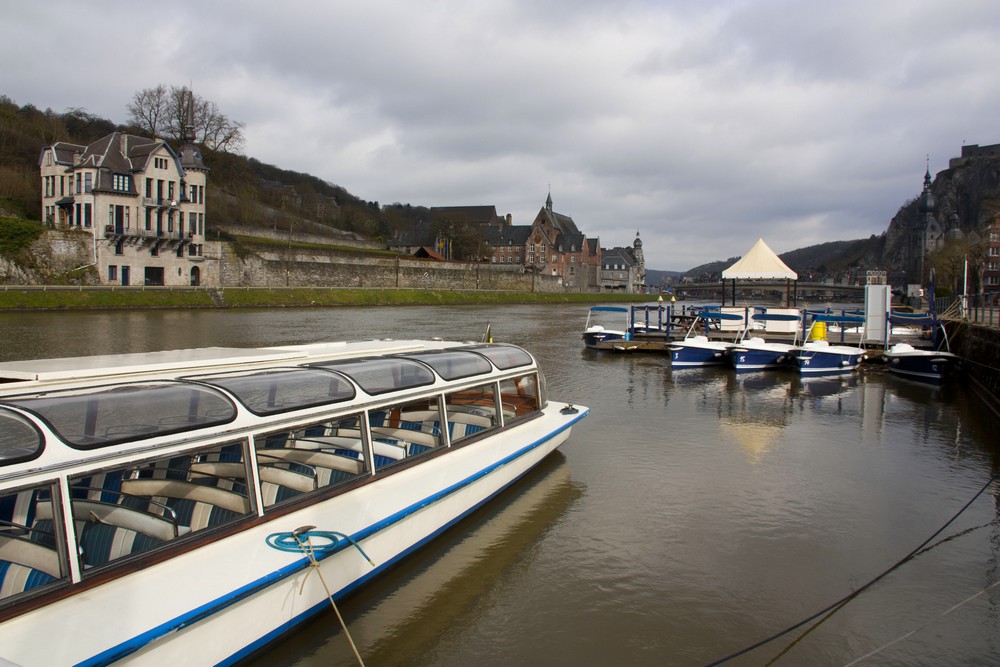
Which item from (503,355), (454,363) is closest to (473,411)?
(454,363)

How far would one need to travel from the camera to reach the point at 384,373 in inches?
296

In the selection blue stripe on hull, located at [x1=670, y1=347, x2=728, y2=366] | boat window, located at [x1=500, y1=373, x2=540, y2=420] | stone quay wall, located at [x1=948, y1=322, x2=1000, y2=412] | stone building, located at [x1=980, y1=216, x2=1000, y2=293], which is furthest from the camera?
stone building, located at [x1=980, y1=216, x2=1000, y2=293]

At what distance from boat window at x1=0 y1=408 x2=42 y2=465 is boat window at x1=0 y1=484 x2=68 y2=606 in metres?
0.22

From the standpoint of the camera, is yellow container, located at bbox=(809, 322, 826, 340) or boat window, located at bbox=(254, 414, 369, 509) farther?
yellow container, located at bbox=(809, 322, 826, 340)

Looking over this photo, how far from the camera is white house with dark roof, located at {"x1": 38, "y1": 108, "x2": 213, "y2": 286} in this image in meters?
53.6

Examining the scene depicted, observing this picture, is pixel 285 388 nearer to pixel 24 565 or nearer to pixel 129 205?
pixel 24 565

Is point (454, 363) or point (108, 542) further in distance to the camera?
point (454, 363)

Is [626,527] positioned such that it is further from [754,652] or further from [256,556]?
[256,556]

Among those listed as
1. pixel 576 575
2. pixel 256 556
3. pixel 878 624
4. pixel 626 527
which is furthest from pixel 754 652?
pixel 256 556

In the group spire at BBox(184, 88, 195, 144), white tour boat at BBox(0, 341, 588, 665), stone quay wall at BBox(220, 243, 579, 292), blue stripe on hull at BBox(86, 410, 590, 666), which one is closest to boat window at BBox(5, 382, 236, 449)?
white tour boat at BBox(0, 341, 588, 665)

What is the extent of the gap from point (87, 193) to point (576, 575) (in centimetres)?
5961

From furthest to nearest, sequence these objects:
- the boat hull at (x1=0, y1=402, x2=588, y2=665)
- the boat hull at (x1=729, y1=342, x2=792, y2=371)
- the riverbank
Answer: the riverbank < the boat hull at (x1=729, y1=342, x2=792, y2=371) < the boat hull at (x1=0, y1=402, x2=588, y2=665)

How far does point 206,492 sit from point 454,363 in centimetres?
386

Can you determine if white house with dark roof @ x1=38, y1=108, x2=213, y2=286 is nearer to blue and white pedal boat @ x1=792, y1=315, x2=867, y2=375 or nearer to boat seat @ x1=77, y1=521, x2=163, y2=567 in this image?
blue and white pedal boat @ x1=792, y1=315, x2=867, y2=375
